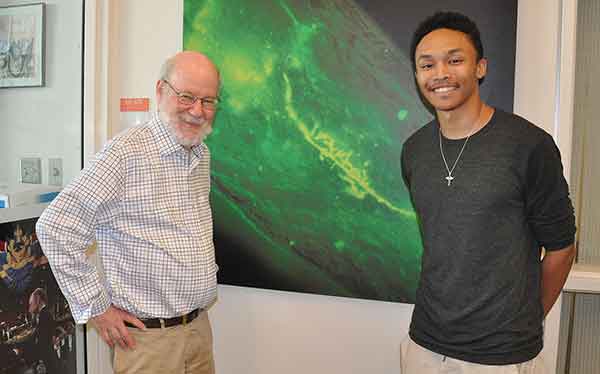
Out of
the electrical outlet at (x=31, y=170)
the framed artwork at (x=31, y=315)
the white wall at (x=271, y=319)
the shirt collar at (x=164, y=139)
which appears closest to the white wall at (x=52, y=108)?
the electrical outlet at (x=31, y=170)

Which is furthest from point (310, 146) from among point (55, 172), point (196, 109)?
point (55, 172)

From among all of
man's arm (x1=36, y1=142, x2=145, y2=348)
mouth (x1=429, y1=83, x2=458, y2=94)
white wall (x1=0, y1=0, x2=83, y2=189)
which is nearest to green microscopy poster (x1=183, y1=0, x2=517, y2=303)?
mouth (x1=429, y1=83, x2=458, y2=94)

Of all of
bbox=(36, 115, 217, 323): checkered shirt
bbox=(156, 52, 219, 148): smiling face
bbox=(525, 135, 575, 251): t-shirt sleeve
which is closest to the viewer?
bbox=(525, 135, 575, 251): t-shirt sleeve

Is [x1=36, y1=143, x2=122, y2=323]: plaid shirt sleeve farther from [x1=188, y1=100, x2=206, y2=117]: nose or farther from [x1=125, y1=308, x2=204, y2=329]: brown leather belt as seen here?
[x1=188, y1=100, x2=206, y2=117]: nose

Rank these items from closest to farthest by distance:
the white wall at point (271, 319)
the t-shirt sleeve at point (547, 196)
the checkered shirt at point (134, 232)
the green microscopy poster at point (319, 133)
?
the t-shirt sleeve at point (547, 196) → the checkered shirt at point (134, 232) → the green microscopy poster at point (319, 133) → the white wall at point (271, 319)

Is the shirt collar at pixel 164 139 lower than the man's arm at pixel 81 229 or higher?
higher

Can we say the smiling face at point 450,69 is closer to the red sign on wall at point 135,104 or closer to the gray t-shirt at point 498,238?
the gray t-shirt at point 498,238

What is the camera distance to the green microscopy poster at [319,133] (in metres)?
1.83

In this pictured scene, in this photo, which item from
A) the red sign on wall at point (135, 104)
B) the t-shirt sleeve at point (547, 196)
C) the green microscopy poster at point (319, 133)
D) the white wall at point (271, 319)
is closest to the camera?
the t-shirt sleeve at point (547, 196)

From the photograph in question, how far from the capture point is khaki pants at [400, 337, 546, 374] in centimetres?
133

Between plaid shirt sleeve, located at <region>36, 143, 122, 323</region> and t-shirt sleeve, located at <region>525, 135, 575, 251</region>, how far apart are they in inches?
46.5

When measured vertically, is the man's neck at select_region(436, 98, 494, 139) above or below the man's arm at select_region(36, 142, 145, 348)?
above

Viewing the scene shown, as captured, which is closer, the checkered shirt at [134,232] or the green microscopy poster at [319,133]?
the checkered shirt at [134,232]

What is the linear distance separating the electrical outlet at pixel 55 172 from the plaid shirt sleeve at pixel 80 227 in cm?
91
